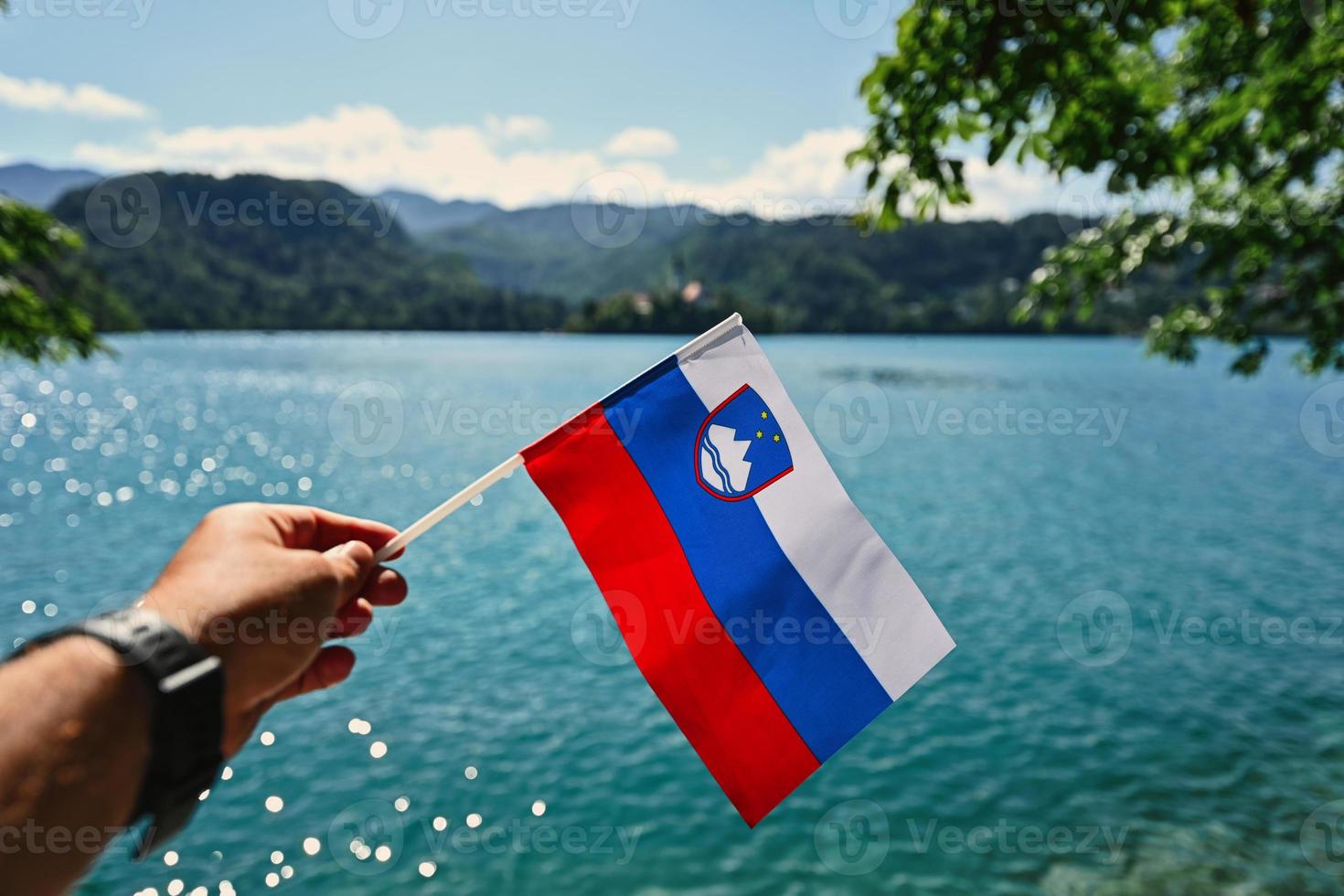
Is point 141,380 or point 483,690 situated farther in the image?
point 141,380

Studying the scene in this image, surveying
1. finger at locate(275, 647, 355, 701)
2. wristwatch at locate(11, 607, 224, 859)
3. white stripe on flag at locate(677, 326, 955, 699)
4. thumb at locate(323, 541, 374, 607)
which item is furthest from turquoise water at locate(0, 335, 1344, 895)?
wristwatch at locate(11, 607, 224, 859)

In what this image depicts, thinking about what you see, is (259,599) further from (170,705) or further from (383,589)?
(383,589)

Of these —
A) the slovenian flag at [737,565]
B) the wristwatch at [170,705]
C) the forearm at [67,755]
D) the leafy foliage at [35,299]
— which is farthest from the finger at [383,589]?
the leafy foliage at [35,299]

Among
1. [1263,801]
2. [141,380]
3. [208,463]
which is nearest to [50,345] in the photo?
[1263,801]

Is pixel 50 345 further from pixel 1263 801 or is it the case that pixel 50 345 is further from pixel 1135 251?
pixel 1263 801

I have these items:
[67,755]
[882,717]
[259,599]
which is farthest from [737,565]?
[882,717]

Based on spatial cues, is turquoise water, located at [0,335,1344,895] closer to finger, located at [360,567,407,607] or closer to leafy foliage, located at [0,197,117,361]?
leafy foliage, located at [0,197,117,361]
